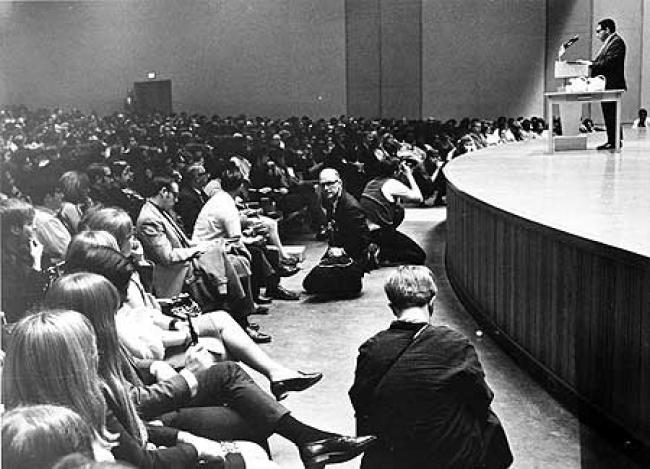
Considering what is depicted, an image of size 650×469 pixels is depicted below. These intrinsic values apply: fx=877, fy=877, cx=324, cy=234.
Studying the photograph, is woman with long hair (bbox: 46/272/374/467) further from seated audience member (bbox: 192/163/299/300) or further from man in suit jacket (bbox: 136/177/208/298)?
seated audience member (bbox: 192/163/299/300)

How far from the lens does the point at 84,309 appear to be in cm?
240

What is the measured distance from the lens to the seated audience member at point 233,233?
647cm

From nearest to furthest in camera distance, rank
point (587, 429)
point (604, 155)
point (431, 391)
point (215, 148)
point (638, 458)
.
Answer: point (431, 391) → point (638, 458) → point (587, 429) → point (604, 155) → point (215, 148)

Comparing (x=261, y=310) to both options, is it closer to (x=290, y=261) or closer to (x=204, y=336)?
(x=290, y=261)

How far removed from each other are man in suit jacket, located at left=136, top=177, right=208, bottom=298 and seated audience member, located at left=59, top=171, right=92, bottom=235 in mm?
381

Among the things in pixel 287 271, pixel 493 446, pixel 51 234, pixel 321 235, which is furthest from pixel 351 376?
pixel 321 235

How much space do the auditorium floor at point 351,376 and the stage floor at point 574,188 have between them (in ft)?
3.03

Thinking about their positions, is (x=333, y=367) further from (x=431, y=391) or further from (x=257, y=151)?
(x=257, y=151)

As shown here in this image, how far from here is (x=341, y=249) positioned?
7.86 m

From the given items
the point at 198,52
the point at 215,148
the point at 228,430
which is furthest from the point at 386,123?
the point at 228,430

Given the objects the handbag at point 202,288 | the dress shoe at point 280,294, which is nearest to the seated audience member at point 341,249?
the dress shoe at point 280,294

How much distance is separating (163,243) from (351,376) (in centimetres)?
147

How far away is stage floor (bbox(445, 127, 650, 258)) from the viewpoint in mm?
4535

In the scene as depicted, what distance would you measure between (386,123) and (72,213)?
12302mm
